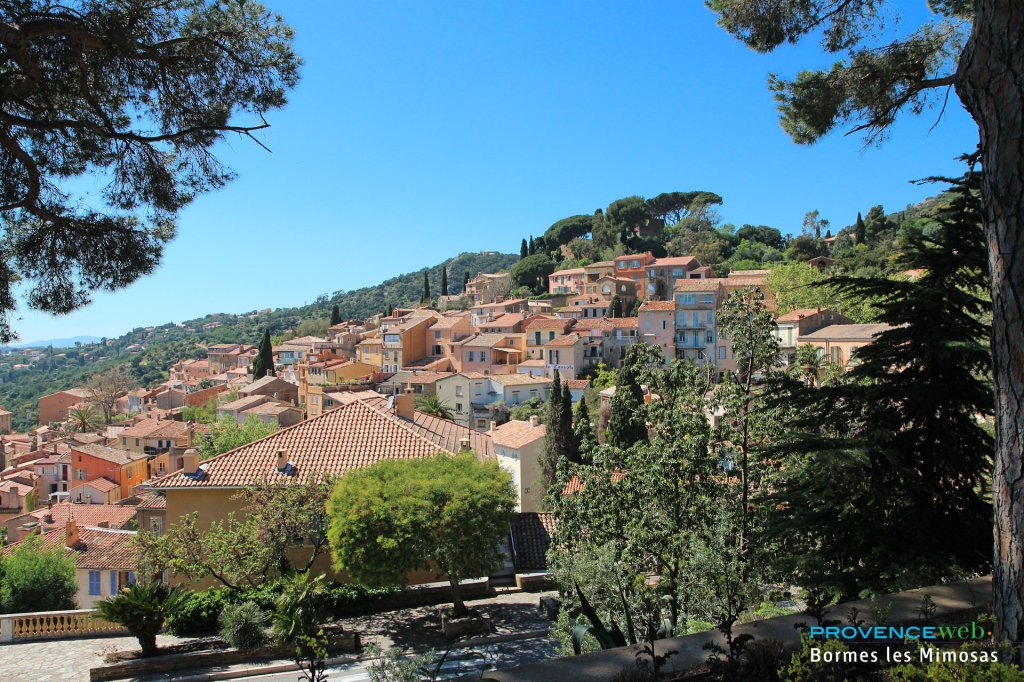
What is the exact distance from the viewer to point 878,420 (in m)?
6.61

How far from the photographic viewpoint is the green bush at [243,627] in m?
12.7

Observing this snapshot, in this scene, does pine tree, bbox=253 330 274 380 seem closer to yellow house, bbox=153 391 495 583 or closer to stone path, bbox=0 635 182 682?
yellow house, bbox=153 391 495 583

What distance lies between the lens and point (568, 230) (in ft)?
360

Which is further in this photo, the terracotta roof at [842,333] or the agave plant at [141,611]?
the terracotta roof at [842,333]

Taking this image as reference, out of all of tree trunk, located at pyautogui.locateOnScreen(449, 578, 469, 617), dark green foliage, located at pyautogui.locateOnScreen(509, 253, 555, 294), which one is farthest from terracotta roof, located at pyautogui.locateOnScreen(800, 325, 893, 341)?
dark green foliage, located at pyautogui.locateOnScreen(509, 253, 555, 294)

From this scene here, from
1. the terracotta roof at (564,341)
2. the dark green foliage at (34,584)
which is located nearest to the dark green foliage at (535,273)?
the terracotta roof at (564,341)

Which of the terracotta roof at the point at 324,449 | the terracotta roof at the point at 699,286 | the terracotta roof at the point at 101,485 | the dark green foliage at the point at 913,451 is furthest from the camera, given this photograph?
the terracotta roof at the point at 699,286

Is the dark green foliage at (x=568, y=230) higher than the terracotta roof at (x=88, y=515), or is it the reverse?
the dark green foliage at (x=568, y=230)

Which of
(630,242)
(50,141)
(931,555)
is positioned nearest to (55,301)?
(50,141)

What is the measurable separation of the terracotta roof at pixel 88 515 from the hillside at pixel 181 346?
254 feet

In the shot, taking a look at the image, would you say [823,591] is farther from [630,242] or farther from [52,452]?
[630,242]

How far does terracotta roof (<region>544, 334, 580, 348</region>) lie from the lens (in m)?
56.2

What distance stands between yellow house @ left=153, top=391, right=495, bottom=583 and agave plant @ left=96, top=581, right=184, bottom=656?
4.55m

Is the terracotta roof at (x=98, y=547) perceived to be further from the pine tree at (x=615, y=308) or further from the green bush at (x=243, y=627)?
the pine tree at (x=615, y=308)
